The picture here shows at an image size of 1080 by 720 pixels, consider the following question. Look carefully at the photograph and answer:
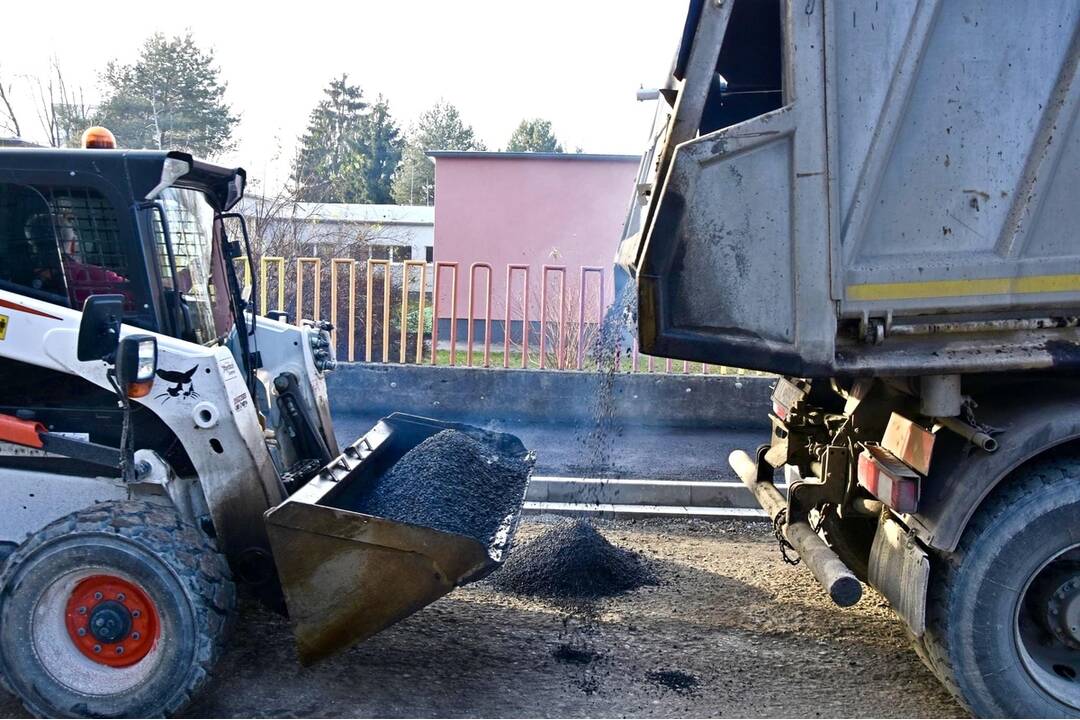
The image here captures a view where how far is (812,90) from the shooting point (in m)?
3.46

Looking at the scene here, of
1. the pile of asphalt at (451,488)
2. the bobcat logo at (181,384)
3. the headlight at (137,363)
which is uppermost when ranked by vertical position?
the headlight at (137,363)

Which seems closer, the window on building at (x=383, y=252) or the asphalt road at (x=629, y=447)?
the asphalt road at (x=629, y=447)

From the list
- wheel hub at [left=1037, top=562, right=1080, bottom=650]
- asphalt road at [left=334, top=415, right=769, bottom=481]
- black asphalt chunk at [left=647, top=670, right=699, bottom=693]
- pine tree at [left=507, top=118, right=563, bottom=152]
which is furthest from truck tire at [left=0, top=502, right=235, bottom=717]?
pine tree at [left=507, top=118, right=563, bottom=152]

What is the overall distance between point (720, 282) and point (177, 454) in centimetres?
238

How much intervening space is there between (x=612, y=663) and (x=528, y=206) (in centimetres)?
1749

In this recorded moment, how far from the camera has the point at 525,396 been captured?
33.3ft

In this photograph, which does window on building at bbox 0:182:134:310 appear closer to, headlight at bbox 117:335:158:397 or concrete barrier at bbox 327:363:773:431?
headlight at bbox 117:335:158:397

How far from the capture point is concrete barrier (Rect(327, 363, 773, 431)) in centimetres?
1002

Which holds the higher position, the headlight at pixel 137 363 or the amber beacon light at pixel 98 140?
the amber beacon light at pixel 98 140

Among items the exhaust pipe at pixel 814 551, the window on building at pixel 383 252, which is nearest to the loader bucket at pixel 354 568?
the exhaust pipe at pixel 814 551

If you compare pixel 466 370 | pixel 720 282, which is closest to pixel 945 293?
pixel 720 282

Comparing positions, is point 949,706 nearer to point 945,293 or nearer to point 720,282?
point 945,293

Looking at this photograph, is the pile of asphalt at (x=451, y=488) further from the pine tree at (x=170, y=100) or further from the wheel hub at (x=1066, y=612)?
the pine tree at (x=170, y=100)

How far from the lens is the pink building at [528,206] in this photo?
803 inches
